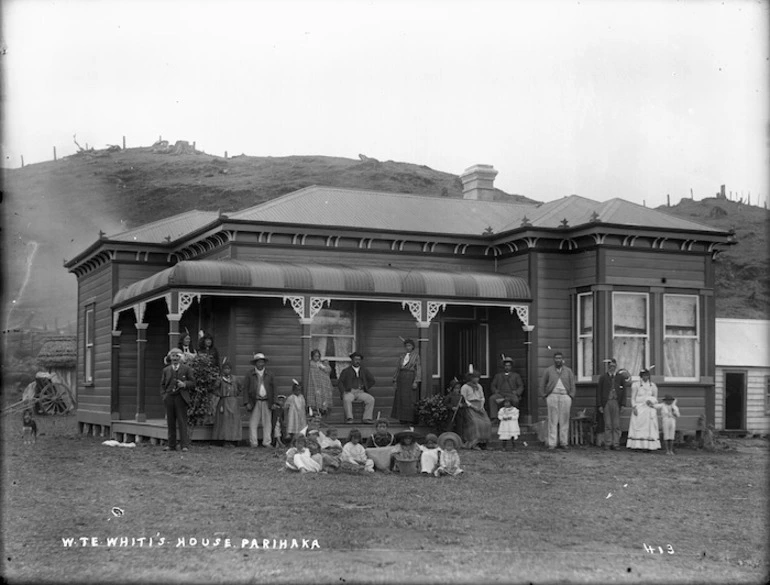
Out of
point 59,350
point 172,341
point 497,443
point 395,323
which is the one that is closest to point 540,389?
point 497,443

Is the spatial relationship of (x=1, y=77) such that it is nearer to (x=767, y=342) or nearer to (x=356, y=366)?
(x=356, y=366)

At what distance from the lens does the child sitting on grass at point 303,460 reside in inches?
611

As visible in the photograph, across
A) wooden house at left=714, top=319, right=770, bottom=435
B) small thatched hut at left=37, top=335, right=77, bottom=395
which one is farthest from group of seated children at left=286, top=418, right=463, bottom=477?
small thatched hut at left=37, top=335, right=77, bottom=395

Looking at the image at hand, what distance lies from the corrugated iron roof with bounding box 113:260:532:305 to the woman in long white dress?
3150 mm

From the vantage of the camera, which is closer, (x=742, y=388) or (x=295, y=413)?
(x=295, y=413)

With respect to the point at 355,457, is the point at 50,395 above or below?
below

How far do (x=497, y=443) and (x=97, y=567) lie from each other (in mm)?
12841

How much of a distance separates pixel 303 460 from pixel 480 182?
14.9 metres

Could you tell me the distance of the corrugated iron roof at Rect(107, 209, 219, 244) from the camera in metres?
25.6

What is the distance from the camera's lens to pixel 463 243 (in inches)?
935

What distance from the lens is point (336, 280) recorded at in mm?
20703

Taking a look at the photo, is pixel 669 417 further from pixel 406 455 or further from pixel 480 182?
pixel 480 182

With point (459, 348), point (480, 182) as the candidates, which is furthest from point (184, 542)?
point (480, 182)

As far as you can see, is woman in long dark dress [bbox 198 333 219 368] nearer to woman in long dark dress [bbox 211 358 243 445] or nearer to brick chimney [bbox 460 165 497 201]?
woman in long dark dress [bbox 211 358 243 445]
